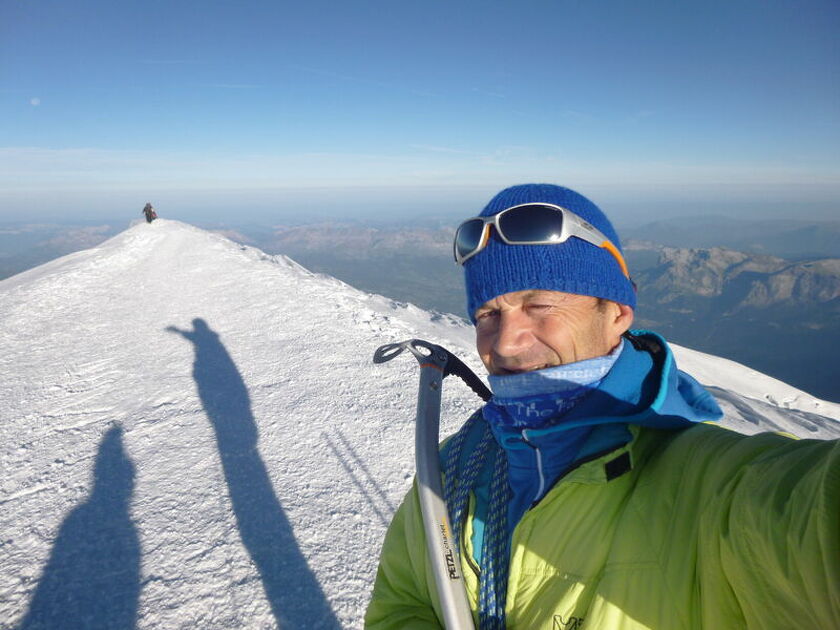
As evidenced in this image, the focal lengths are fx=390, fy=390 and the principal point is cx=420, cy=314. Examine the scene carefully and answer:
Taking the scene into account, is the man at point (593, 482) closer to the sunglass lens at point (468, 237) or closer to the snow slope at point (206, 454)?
the sunglass lens at point (468, 237)

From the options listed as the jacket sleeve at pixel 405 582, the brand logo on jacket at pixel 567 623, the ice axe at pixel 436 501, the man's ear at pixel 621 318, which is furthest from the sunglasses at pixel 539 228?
the brand logo on jacket at pixel 567 623

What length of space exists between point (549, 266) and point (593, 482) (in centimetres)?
112

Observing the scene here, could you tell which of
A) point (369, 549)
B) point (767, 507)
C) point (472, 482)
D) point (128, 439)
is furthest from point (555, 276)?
point (128, 439)

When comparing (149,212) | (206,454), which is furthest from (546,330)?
(149,212)

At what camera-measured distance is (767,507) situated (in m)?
1.06

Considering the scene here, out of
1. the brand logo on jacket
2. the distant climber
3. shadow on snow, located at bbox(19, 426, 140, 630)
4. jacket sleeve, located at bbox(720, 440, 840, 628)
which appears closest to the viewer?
jacket sleeve, located at bbox(720, 440, 840, 628)

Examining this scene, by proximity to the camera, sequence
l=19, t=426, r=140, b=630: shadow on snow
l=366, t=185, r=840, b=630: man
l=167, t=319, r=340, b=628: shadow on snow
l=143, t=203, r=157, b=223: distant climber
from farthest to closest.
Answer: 1. l=143, t=203, r=157, b=223: distant climber
2. l=167, t=319, r=340, b=628: shadow on snow
3. l=19, t=426, r=140, b=630: shadow on snow
4. l=366, t=185, r=840, b=630: man

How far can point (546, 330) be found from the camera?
2055 millimetres

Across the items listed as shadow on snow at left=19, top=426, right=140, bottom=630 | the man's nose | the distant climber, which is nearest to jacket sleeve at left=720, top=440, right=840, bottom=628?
the man's nose

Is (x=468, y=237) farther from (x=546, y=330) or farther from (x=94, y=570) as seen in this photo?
(x=94, y=570)

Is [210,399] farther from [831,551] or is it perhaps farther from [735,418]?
[735,418]

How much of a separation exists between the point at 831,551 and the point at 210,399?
848 centimetres

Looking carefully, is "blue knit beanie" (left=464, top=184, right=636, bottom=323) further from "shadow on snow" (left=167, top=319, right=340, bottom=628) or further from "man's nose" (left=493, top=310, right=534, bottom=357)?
"shadow on snow" (left=167, top=319, right=340, bottom=628)

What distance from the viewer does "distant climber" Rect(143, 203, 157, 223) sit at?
25.6 metres
